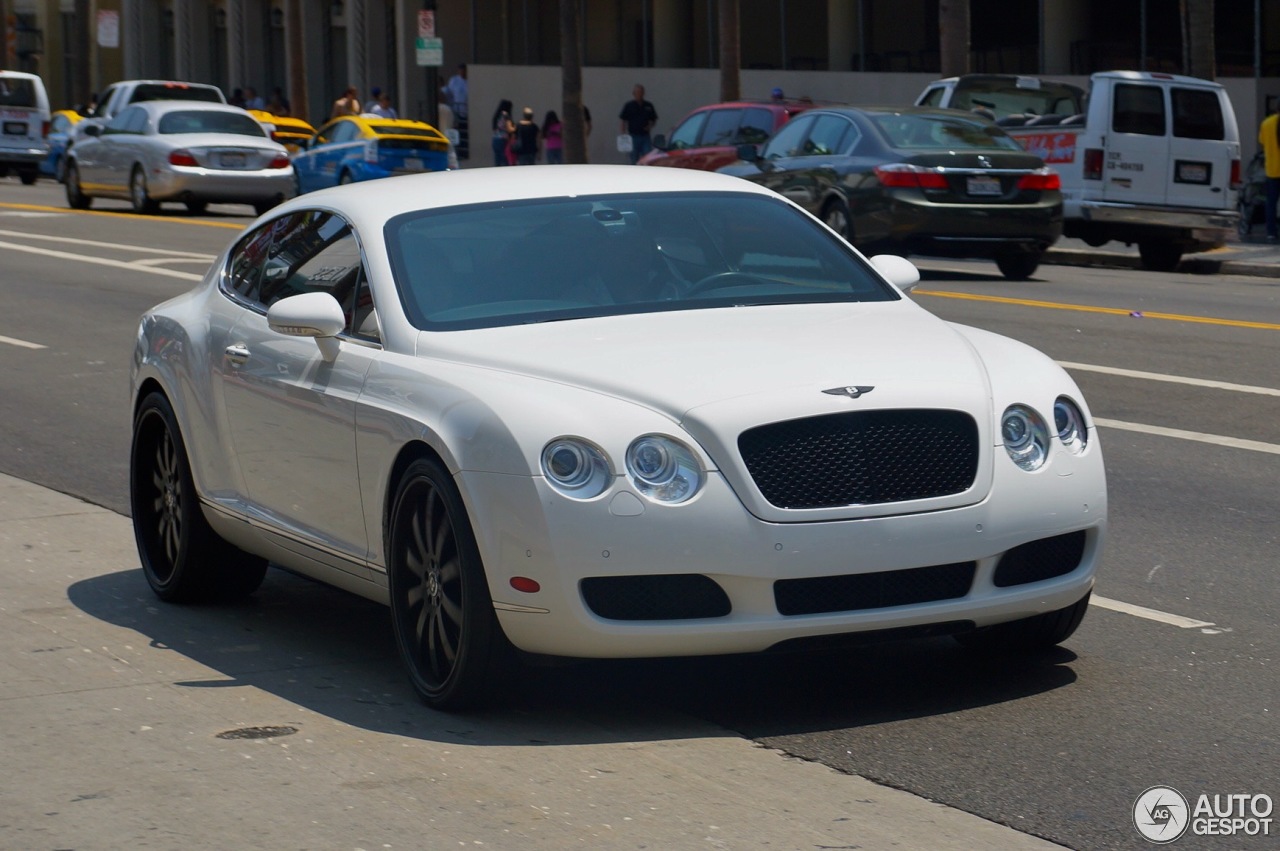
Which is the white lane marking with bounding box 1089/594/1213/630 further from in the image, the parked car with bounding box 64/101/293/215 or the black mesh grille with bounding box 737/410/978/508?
the parked car with bounding box 64/101/293/215

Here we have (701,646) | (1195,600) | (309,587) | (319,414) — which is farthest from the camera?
(309,587)

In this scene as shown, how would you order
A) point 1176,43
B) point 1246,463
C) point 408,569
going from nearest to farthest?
1. point 408,569
2. point 1246,463
3. point 1176,43

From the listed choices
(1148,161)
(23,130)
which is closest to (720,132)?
(1148,161)

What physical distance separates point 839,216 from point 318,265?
13.6 metres

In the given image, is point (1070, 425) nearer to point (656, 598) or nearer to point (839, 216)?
point (656, 598)

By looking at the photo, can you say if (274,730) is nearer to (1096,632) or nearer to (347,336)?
(347,336)

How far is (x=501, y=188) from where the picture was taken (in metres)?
7.00

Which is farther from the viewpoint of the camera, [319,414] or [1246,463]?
[1246,463]

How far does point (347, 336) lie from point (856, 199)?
1382cm

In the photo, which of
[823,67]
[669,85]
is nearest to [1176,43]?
[823,67]

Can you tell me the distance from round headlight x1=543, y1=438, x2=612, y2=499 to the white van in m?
41.8

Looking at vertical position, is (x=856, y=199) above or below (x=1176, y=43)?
below

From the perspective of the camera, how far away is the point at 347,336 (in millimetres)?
6621

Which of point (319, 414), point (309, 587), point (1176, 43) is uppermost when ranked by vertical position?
point (1176, 43)
